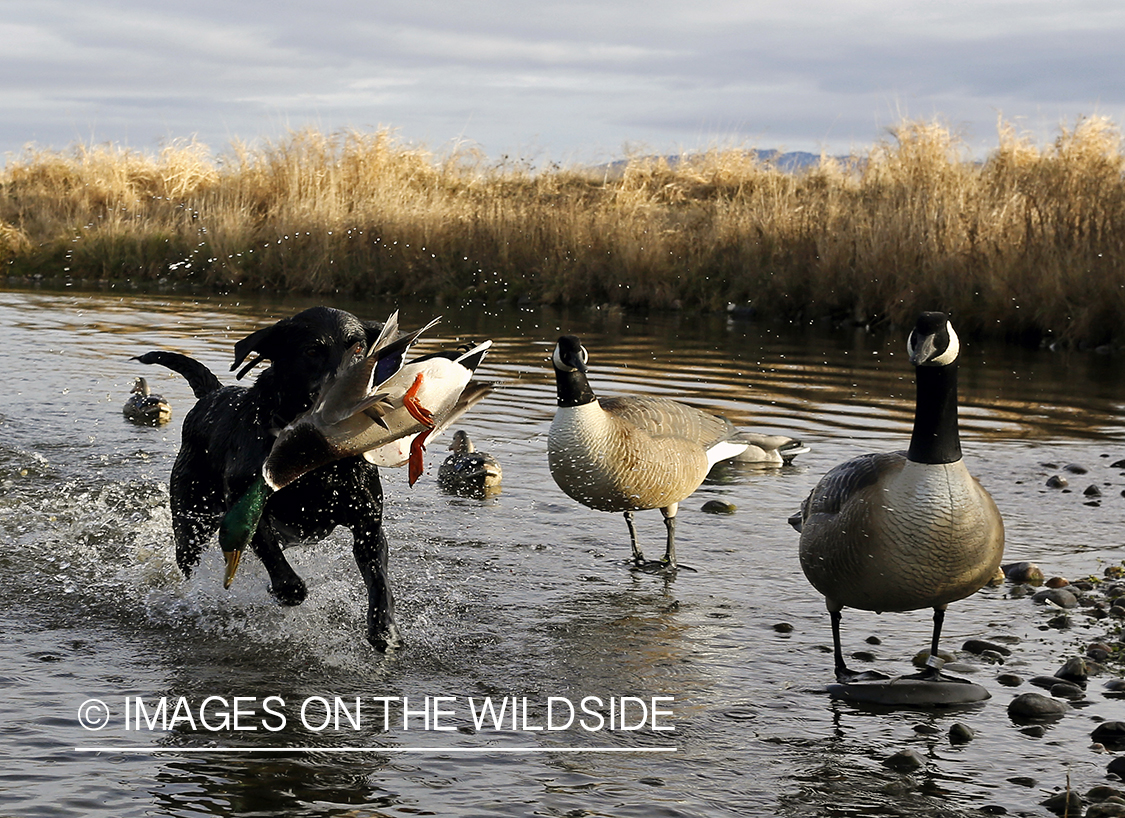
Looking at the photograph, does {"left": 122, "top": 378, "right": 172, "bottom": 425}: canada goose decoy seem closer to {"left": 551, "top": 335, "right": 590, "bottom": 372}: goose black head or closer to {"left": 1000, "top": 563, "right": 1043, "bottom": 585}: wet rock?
{"left": 551, "top": 335, "right": 590, "bottom": 372}: goose black head

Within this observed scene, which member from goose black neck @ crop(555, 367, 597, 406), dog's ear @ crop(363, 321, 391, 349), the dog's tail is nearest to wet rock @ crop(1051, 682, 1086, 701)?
goose black neck @ crop(555, 367, 597, 406)

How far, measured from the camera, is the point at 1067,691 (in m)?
4.92

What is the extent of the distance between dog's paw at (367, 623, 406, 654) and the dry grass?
14221 mm

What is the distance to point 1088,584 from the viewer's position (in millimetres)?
6410

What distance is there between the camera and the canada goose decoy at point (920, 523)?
4723 mm

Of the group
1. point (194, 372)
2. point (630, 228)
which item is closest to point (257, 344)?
point (194, 372)

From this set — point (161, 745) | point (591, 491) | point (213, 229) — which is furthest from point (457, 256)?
point (161, 745)

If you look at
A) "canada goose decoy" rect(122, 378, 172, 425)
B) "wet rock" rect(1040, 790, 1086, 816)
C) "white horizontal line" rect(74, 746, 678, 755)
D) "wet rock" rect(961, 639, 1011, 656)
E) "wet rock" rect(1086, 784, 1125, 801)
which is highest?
"canada goose decoy" rect(122, 378, 172, 425)

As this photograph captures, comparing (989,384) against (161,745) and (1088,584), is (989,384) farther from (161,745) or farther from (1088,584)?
(161,745)

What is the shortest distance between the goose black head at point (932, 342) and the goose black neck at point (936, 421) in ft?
0.20

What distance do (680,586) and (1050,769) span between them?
8.65 ft

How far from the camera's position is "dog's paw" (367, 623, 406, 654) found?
529 cm

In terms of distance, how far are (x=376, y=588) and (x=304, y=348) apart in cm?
110

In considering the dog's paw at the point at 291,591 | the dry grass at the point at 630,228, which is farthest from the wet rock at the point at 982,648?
the dry grass at the point at 630,228
